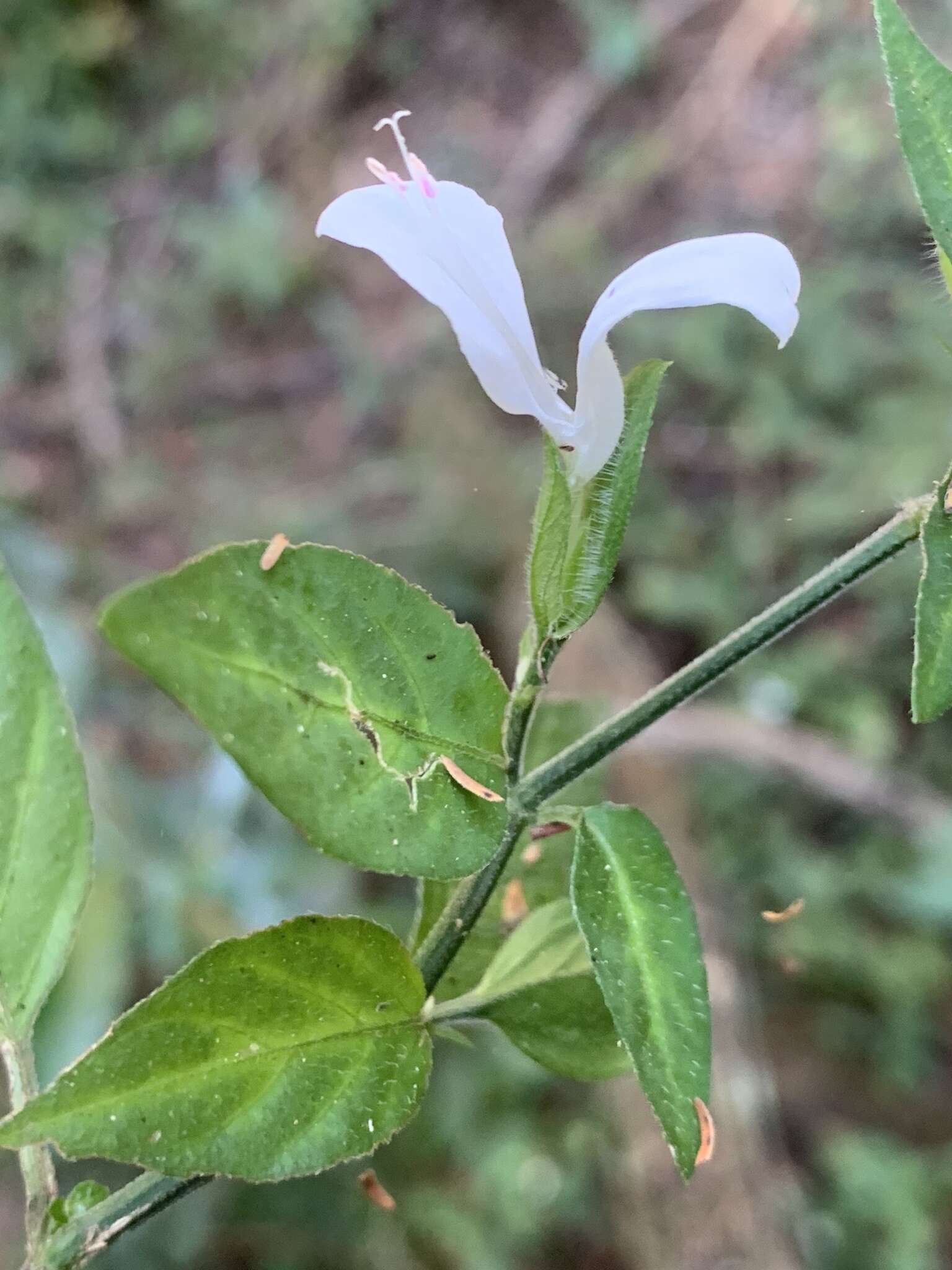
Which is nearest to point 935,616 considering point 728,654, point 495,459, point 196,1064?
point 728,654

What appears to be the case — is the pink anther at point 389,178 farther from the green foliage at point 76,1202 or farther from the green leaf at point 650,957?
the green foliage at point 76,1202

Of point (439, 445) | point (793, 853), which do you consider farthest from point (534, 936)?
point (439, 445)

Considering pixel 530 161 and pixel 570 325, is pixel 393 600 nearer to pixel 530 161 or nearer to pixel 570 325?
pixel 570 325

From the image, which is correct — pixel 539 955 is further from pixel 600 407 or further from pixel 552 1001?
pixel 600 407

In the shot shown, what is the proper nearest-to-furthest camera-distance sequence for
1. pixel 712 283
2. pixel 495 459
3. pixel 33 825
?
pixel 712 283
pixel 33 825
pixel 495 459

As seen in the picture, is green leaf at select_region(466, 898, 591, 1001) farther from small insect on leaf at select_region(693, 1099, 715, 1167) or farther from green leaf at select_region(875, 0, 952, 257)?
green leaf at select_region(875, 0, 952, 257)

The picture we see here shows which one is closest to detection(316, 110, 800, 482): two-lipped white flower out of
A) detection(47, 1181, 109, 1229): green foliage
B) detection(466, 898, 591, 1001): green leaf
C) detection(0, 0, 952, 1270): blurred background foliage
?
detection(466, 898, 591, 1001): green leaf
